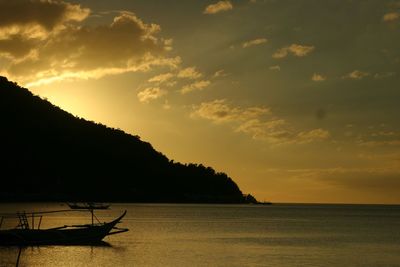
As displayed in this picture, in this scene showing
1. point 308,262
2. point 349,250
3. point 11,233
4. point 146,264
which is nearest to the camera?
point 146,264

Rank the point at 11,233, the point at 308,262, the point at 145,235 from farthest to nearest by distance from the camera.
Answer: the point at 145,235 < the point at 11,233 < the point at 308,262

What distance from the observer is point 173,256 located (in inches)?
2379

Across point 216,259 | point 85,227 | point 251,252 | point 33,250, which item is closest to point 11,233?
point 33,250

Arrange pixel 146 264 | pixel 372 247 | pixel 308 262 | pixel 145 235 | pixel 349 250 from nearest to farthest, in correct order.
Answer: pixel 146 264
pixel 308 262
pixel 349 250
pixel 372 247
pixel 145 235

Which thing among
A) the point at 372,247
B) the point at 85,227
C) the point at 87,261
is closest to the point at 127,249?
the point at 85,227

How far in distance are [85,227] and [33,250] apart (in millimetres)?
7879

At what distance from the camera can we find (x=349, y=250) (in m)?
72.5

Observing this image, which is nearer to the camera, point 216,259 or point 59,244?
point 216,259

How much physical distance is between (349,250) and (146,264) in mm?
29318

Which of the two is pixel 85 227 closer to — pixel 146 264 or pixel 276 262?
pixel 146 264

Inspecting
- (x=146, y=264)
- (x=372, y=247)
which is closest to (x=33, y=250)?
(x=146, y=264)

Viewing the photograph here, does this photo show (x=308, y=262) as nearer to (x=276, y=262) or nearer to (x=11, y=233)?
(x=276, y=262)

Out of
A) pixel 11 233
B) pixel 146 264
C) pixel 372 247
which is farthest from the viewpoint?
pixel 372 247

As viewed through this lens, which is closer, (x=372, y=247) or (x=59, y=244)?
(x=59, y=244)
